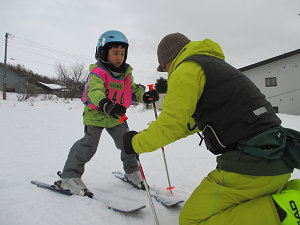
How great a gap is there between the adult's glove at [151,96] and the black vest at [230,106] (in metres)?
1.50

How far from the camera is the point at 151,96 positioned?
10.2 ft

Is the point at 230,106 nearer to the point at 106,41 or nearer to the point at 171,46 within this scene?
the point at 171,46

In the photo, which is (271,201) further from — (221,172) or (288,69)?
(288,69)

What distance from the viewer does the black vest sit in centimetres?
147

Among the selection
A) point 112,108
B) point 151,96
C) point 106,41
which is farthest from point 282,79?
point 112,108

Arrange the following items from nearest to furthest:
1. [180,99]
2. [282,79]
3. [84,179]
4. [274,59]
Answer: [180,99] < [84,179] < [274,59] < [282,79]

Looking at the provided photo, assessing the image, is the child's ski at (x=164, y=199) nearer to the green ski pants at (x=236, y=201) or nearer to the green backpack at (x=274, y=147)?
the green ski pants at (x=236, y=201)

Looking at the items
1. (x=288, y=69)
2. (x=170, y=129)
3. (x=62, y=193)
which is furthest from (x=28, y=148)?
(x=288, y=69)

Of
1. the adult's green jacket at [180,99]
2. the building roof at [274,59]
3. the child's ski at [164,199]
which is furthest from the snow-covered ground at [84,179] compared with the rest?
the building roof at [274,59]

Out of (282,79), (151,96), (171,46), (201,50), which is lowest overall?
(151,96)

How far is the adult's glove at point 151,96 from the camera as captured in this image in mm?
3096

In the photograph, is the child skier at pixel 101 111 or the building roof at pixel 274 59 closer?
the child skier at pixel 101 111

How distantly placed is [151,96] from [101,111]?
33.0 inches

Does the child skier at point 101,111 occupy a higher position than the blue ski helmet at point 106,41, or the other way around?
the blue ski helmet at point 106,41
